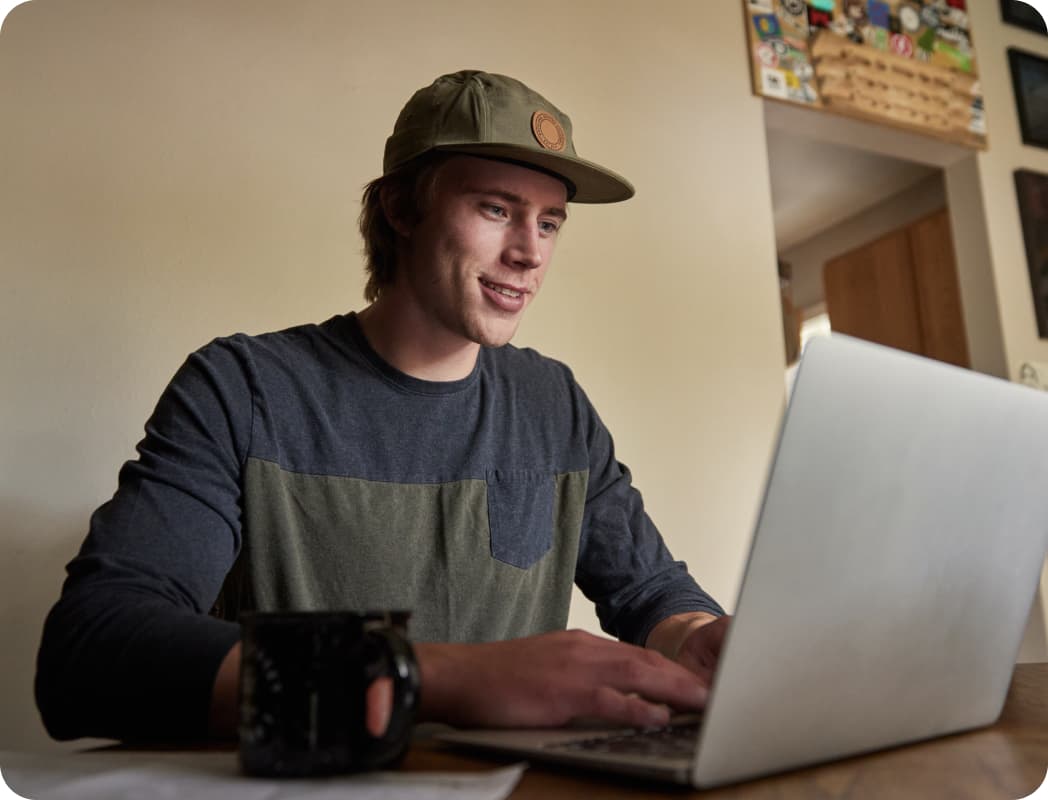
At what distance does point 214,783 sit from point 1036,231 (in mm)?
3254

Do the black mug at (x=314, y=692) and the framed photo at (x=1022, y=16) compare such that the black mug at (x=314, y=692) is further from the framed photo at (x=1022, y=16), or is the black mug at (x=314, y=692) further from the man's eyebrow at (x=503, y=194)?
the framed photo at (x=1022, y=16)

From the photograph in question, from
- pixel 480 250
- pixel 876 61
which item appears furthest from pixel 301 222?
pixel 876 61

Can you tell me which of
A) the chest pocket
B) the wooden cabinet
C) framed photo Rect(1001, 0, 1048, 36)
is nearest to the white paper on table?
the chest pocket

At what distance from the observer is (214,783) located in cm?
46

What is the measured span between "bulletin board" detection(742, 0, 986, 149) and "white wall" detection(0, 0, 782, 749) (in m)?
0.13

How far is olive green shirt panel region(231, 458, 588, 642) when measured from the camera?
1.02 meters

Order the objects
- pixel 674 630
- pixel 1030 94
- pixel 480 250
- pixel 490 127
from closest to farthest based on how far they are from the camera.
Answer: pixel 674 630
pixel 490 127
pixel 480 250
pixel 1030 94

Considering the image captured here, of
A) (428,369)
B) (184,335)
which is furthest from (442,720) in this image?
(184,335)

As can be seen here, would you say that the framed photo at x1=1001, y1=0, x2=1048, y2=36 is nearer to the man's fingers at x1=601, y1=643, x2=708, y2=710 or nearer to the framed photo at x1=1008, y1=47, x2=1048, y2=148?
the framed photo at x1=1008, y1=47, x2=1048, y2=148

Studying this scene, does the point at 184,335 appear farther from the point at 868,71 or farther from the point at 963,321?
the point at 963,321

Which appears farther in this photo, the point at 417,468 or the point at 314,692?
the point at 417,468

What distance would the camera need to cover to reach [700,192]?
2.46 metres

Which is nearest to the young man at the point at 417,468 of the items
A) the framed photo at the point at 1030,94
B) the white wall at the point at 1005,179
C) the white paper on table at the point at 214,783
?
the white paper on table at the point at 214,783

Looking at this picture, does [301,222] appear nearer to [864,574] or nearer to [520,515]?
[520,515]
